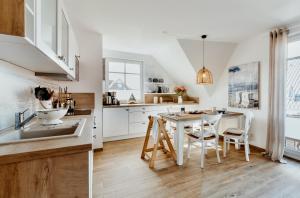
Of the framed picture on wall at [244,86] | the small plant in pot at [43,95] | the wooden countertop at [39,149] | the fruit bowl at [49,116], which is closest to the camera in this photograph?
the wooden countertop at [39,149]

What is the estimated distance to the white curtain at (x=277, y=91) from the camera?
256 centimetres

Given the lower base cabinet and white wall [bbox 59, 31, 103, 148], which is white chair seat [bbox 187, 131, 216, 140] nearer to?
the lower base cabinet

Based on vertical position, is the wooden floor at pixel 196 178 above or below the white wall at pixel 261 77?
below

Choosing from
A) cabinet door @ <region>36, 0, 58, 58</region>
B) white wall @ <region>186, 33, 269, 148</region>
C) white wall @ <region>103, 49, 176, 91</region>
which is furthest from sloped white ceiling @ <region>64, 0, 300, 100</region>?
cabinet door @ <region>36, 0, 58, 58</region>

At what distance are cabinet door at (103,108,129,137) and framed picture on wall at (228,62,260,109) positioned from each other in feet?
8.47

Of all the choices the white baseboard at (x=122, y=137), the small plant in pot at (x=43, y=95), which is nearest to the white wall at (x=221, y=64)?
the white baseboard at (x=122, y=137)

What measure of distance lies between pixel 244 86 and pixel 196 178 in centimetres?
229

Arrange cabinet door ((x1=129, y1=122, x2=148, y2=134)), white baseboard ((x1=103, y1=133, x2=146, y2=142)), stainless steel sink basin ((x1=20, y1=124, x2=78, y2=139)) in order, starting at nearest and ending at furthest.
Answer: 1. stainless steel sink basin ((x1=20, y1=124, x2=78, y2=139))
2. white baseboard ((x1=103, y1=133, x2=146, y2=142))
3. cabinet door ((x1=129, y1=122, x2=148, y2=134))

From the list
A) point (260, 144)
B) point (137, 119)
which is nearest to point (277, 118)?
point (260, 144)

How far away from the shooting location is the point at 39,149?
30.2 inches

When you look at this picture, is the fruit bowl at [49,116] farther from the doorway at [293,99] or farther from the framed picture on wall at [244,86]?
the doorway at [293,99]

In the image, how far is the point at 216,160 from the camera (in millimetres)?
2631

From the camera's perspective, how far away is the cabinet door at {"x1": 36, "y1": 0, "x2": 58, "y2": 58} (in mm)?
916

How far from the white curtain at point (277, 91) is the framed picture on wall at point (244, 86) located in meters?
0.33
